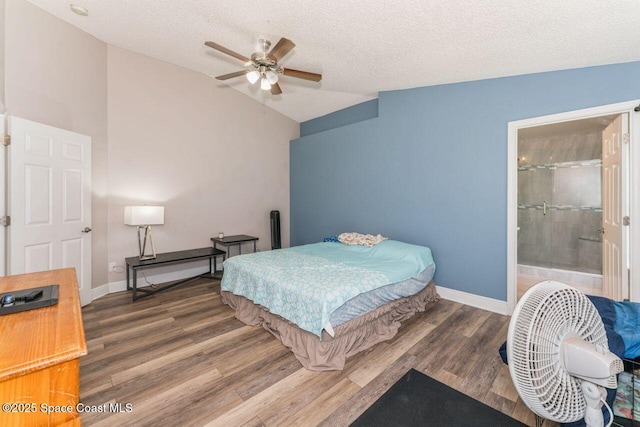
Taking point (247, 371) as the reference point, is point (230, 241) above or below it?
above

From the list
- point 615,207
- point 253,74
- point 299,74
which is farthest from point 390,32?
point 615,207

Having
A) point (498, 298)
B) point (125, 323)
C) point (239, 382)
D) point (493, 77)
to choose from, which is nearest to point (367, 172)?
point (493, 77)

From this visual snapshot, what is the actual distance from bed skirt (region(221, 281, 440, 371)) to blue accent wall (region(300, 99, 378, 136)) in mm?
3005

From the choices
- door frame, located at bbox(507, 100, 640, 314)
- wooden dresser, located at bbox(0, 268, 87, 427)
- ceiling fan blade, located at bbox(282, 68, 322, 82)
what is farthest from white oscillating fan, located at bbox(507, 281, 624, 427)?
ceiling fan blade, located at bbox(282, 68, 322, 82)

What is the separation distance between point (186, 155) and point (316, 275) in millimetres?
3028

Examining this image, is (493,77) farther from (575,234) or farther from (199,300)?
(199,300)

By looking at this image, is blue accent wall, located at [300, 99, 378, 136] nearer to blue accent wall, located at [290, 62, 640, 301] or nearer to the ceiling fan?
blue accent wall, located at [290, 62, 640, 301]

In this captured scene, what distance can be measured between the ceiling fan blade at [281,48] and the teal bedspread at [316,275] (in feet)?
6.53

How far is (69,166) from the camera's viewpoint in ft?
9.25

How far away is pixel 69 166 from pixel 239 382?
2.90 m

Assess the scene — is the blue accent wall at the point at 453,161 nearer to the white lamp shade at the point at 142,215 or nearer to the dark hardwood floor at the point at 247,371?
the dark hardwood floor at the point at 247,371

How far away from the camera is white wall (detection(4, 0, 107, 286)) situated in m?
2.47

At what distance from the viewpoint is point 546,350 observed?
39.8 inches

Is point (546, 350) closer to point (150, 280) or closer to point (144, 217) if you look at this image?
point (144, 217)
